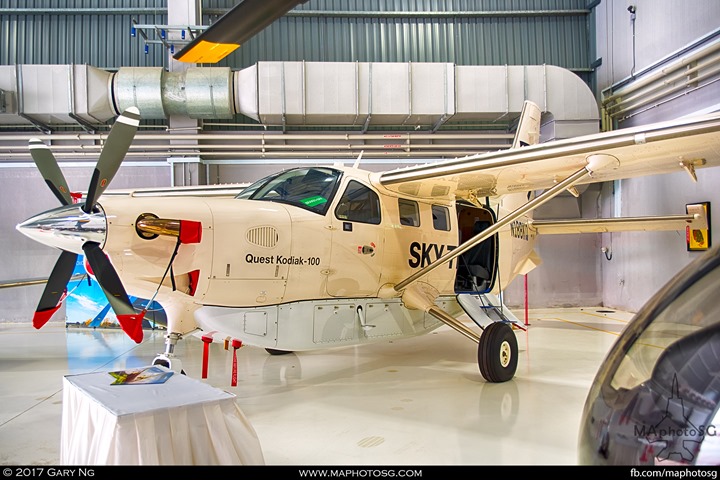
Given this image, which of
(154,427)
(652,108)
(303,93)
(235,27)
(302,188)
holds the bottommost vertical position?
(154,427)

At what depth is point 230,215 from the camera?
4965 mm

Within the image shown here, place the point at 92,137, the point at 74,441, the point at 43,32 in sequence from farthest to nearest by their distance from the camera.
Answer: the point at 43,32, the point at 92,137, the point at 74,441

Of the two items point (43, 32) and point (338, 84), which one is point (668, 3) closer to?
point (338, 84)

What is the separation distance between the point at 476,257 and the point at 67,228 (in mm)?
6370

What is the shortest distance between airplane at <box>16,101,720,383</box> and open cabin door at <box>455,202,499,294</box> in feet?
0.57

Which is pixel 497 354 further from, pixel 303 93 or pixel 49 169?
pixel 303 93

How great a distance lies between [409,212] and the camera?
6.95 m

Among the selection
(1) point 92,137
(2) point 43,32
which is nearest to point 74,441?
(1) point 92,137

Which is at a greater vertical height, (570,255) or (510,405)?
(570,255)

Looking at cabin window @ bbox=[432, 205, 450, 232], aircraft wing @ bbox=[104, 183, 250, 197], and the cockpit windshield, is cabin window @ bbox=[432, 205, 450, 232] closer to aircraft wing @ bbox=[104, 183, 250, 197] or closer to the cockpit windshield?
the cockpit windshield

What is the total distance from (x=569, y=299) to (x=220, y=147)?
10.3 metres

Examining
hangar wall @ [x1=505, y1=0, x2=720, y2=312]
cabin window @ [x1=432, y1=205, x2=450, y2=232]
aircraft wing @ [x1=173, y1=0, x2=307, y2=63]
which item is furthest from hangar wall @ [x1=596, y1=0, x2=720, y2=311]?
aircraft wing @ [x1=173, y1=0, x2=307, y2=63]

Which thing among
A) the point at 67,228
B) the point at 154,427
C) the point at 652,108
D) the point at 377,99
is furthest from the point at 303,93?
the point at 154,427

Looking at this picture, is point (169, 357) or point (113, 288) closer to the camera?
point (113, 288)
